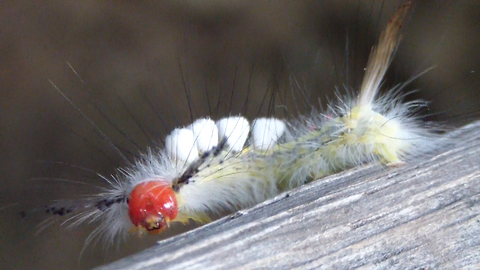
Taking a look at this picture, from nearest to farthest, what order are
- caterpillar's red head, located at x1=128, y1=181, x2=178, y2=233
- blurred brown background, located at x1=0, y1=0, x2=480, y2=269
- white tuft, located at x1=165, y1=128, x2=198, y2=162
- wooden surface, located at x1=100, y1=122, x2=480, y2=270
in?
wooden surface, located at x1=100, y1=122, x2=480, y2=270 < caterpillar's red head, located at x1=128, y1=181, x2=178, y2=233 < white tuft, located at x1=165, y1=128, x2=198, y2=162 < blurred brown background, located at x1=0, y1=0, x2=480, y2=269

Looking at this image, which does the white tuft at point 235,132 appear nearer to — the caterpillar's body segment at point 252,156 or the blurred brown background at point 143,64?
the caterpillar's body segment at point 252,156

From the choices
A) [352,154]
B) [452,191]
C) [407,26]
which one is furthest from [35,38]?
[452,191]

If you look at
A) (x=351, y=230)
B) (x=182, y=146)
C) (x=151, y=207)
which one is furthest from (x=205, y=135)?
(x=351, y=230)

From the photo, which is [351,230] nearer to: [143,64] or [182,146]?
[182,146]

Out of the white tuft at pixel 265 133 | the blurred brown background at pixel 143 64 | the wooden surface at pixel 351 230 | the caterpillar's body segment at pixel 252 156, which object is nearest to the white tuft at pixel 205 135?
the caterpillar's body segment at pixel 252 156

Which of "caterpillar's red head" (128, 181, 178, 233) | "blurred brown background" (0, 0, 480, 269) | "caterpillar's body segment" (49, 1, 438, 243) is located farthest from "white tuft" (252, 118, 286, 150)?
"blurred brown background" (0, 0, 480, 269)

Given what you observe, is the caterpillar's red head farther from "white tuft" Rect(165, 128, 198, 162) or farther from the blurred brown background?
the blurred brown background
